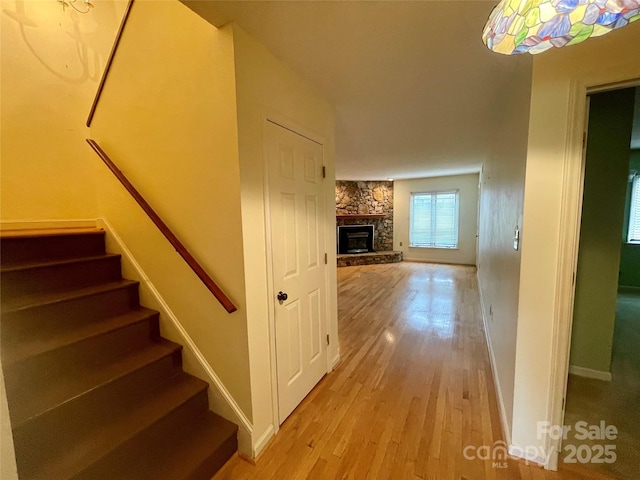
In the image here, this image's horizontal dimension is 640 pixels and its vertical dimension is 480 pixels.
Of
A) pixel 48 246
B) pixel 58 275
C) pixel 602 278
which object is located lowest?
pixel 602 278

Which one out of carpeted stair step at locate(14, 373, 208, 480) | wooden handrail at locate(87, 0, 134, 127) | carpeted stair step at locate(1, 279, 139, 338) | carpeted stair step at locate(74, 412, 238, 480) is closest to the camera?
carpeted stair step at locate(14, 373, 208, 480)

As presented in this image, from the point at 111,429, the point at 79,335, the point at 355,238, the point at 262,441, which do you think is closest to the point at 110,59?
the point at 79,335

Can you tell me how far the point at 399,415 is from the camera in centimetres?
180

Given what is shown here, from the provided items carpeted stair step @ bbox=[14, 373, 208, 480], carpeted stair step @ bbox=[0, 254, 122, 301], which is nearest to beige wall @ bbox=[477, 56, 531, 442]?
carpeted stair step @ bbox=[14, 373, 208, 480]

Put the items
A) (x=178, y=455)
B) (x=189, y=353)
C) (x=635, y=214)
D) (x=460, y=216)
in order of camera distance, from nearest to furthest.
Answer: (x=178, y=455), (x=189, y=353), (x=635, y=214), (x=460, y=216)

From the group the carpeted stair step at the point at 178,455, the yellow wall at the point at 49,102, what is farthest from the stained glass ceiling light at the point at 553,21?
the yellow wall at the point at 49,102

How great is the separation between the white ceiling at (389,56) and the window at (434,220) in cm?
448

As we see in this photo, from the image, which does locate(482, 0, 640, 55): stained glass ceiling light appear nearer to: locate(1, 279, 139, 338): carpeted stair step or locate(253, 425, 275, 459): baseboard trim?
locate(253, 425, 275, 459): baseboard trim

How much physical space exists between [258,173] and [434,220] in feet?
22.4

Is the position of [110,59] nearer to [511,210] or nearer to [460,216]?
[511,210]

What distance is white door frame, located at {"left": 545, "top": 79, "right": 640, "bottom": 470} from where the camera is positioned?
1233 mm

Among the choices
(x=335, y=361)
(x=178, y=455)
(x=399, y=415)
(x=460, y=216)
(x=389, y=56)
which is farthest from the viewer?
(x=460, y=216)

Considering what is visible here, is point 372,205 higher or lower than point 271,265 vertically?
higher

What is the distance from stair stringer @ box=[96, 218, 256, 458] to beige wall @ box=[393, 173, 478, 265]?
6930 millimetres
